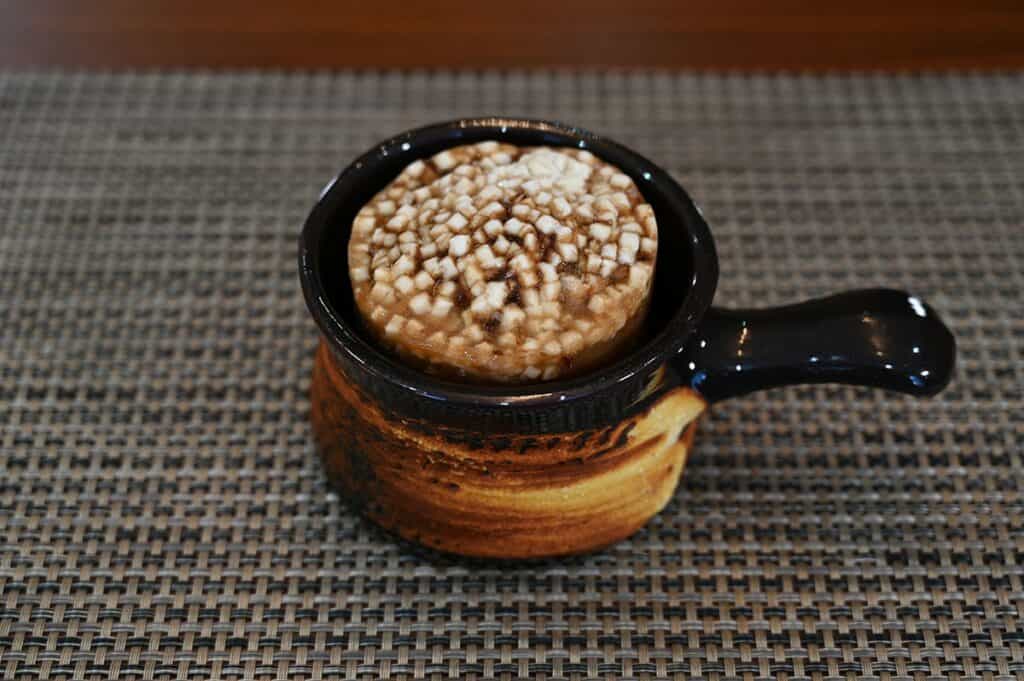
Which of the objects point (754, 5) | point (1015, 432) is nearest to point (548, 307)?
point (1015, 432)

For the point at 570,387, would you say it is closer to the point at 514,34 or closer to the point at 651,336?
the point at 651,336

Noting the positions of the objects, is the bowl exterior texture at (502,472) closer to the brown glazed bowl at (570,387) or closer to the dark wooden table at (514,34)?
the brown glazed bowl at (570,387)

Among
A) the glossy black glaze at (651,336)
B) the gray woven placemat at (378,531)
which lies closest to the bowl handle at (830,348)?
the glossy black glaze at (651,336)

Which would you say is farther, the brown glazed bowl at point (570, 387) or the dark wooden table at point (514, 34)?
the dark wooden table at point (514, 34)

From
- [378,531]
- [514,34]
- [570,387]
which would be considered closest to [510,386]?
[570,387]

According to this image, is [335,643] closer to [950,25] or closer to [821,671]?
[821,671]

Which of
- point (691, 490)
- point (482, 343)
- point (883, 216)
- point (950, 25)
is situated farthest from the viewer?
point (950, 25)

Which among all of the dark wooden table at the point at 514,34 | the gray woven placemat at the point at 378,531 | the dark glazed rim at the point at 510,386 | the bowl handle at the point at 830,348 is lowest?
the gray woven placemat at the point at 378,531
